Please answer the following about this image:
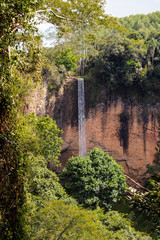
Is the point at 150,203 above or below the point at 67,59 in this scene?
below

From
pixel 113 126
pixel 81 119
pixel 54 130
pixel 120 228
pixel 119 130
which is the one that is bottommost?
pixel 120 228

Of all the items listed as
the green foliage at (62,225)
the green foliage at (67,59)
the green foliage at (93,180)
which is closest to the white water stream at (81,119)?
the green foliage at (67,59)

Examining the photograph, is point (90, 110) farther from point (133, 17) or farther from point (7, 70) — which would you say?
point (133, 17)

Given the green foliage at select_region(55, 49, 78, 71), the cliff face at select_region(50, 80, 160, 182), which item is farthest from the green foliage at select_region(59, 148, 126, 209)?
the green foliage at select_region(55, 49, 78, 71)

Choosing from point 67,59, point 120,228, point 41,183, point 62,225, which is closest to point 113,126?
point 67,59

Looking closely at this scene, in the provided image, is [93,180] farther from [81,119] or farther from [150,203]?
[150,203]

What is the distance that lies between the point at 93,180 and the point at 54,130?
3125mm

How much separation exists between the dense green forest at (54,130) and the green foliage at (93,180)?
2.0 inches

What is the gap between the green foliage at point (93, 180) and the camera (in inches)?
503

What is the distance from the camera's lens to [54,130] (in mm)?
13016

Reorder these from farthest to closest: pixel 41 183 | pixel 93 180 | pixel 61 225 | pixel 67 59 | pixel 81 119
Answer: pixel 67 59 → pixel 81 119 → pixel 93 180 → pixel 41 183 → pixel 61 225

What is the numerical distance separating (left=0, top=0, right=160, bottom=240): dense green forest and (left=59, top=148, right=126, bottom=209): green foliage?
0.05m

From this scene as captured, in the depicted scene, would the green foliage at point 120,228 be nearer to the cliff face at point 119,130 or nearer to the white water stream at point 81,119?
the cliff face at point 119,130

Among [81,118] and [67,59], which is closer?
[81,118]
